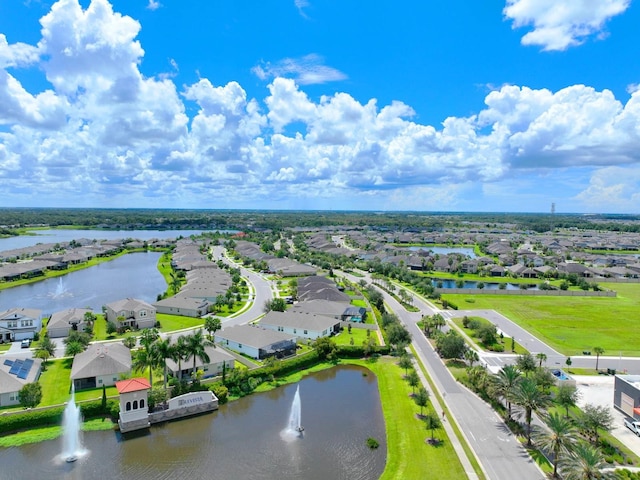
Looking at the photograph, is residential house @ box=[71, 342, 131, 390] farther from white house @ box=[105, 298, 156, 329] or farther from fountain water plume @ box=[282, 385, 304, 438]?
A: fountain water plume @ box=[282, 385, 304, 438]

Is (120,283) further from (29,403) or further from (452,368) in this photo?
(452,368)

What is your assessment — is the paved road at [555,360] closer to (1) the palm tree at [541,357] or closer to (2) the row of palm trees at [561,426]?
(1) the palm tree at [541,357]

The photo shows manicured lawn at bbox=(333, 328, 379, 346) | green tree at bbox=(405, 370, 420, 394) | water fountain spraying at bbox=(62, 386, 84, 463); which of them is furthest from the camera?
manicured lawn at bbox=(333, 328, 379, 346)

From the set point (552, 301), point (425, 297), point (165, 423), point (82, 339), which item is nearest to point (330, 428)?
point (165, 423)

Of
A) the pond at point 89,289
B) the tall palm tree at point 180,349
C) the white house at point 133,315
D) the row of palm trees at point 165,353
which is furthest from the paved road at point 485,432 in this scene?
the pond at point 89,289

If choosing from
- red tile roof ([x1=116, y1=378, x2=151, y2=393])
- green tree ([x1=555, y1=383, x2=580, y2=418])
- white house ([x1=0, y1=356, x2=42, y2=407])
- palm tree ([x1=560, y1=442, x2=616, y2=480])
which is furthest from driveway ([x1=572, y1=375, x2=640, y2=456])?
white house ([x1=0, y1=356, x2=42, y2=407])

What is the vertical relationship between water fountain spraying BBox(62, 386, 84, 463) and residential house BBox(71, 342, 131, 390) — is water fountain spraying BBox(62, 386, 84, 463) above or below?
below

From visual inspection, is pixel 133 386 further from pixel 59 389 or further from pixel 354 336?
pixel 354 336
